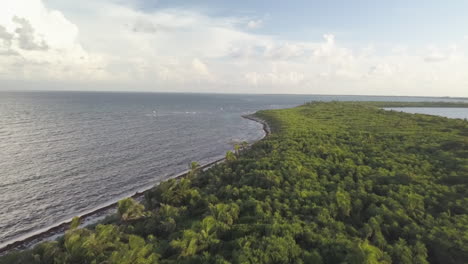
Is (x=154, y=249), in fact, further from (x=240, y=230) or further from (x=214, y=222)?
(x=240, y=230)

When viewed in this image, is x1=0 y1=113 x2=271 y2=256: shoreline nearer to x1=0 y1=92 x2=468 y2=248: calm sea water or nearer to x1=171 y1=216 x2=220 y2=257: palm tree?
x1=0 y1=92 x2=468 y2=248: calm sea water

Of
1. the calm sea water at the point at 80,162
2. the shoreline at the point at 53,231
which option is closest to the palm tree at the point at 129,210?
the shoreline at the point at 53,231

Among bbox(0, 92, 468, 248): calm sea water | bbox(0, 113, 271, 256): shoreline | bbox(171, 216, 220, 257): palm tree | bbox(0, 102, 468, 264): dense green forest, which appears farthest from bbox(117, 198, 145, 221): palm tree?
bbox(0, 92, 468, 248): calm sea water

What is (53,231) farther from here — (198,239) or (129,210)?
(198,239)

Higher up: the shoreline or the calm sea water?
the calm sea water

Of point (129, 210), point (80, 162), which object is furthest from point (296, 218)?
point (80, 162)

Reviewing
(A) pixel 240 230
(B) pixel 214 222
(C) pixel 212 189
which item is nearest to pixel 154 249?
(B) pixel 214 222

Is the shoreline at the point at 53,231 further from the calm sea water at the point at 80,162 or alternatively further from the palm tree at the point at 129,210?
the palm tree at the point at 129,210

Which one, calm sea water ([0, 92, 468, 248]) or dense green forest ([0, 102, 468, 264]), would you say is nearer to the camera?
dense green forest ([0, 102, 468, 264])
